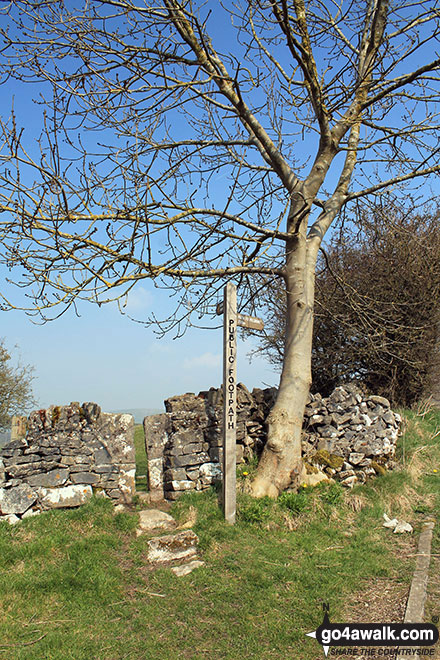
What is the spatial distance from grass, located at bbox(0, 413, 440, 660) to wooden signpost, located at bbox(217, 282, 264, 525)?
343 millimetres

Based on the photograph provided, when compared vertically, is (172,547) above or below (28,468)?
below

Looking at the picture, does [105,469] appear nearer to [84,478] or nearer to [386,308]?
[84,478]

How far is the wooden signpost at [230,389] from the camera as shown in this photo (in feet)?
22.4

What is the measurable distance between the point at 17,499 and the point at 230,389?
10.5 feet

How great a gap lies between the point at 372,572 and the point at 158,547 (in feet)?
→ 8.28

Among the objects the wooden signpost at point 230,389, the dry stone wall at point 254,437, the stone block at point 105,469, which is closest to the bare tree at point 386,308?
the dry stone wall at point 254,437

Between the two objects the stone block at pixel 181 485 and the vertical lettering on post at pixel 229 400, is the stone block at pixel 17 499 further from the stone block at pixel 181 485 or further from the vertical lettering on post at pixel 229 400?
the vertical lettering on post at pixel 229 400

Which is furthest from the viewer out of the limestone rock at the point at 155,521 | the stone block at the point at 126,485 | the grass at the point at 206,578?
the stone block at the point at 126,485

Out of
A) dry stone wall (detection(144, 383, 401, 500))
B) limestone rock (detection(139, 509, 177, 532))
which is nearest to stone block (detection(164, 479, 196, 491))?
dry stone wall (detection(144, 383, 401, 500))

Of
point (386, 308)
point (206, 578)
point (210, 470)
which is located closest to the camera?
point (206, 578)

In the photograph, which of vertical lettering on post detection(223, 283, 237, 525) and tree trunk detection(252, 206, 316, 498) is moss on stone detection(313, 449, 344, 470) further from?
vertical lettering on post detection(223, 283, 237, 525)

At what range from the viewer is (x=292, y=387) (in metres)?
7.90

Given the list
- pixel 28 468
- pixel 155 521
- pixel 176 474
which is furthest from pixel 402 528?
pixel 28 468

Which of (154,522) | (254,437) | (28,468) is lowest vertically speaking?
(154,522)
